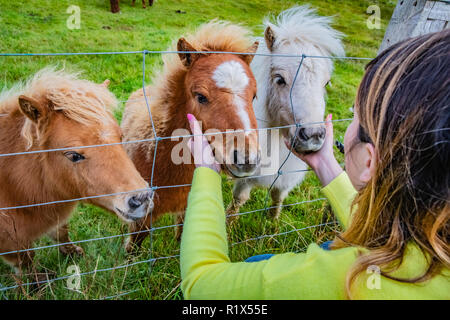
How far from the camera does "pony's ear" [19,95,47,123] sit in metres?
1.79

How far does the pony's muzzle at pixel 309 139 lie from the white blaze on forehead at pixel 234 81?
52 cm

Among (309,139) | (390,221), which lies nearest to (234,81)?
(309,139)

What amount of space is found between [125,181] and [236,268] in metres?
Result: 1.08

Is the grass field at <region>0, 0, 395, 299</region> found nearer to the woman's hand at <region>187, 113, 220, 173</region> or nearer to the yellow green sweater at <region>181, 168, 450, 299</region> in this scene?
the woman's hand at <region>187, 113, 220, 173</region>

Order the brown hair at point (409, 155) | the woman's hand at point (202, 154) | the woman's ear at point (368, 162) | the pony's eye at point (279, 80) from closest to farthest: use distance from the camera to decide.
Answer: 1. the brown hair at point (409, 155)
2. the woman's ear at point (368, 162)
3. the woman's hand at point (202, 154)
4. the pony's eye at point (279, 80)

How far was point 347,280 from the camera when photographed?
0.91 meters

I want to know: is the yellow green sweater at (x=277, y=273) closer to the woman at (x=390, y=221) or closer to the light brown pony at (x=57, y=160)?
the woman at (x=390, y=221)

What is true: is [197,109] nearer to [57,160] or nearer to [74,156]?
[74,156]

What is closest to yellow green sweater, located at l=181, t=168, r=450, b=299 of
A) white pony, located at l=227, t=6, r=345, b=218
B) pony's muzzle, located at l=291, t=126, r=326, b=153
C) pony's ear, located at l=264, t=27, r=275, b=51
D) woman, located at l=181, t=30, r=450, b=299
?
woman, located at l=181, t=30, r=450, b=299

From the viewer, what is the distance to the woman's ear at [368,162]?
109 cm

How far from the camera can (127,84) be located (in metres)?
5.71

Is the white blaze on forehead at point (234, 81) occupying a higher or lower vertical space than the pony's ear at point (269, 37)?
lower

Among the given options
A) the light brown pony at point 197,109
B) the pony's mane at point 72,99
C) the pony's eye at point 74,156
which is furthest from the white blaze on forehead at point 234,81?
the pony's eye at point 74,156
